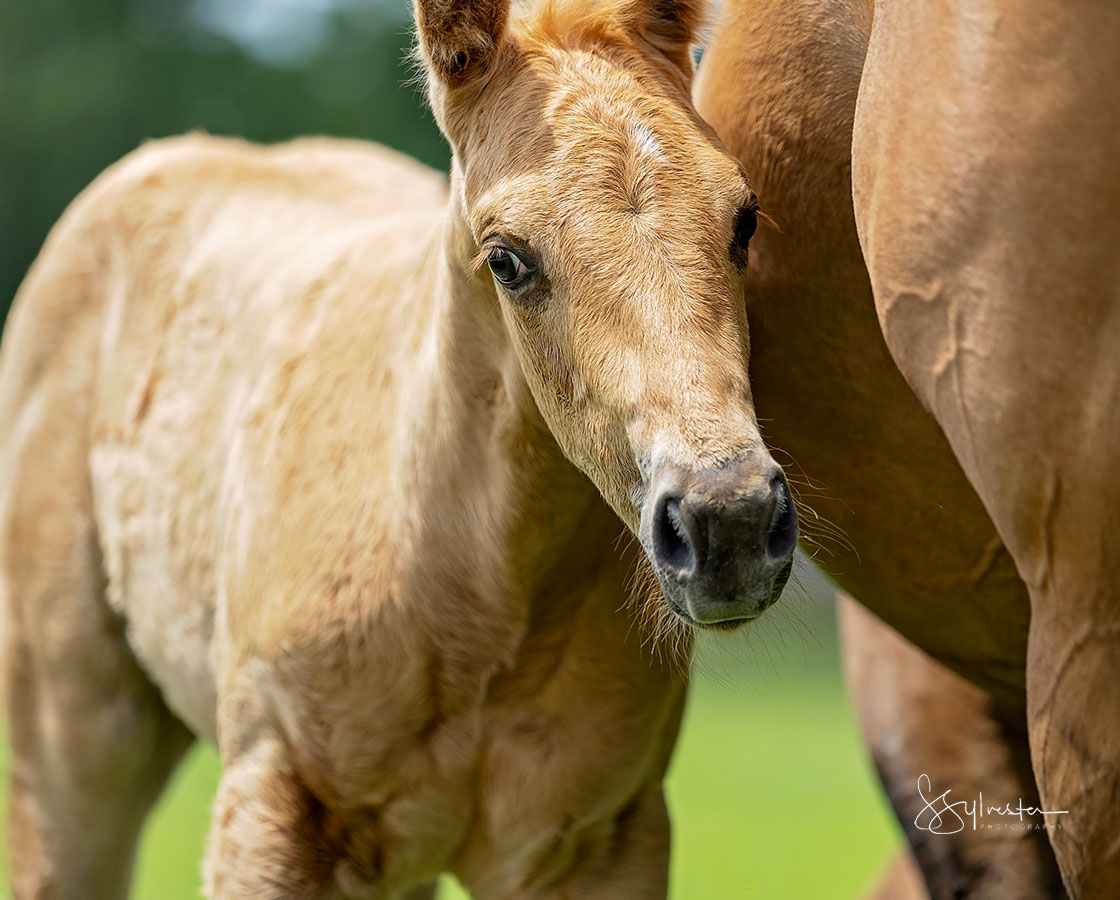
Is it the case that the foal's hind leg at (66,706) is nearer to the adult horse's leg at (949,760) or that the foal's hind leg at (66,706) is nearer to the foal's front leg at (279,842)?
the foal's front leg at (279,842)

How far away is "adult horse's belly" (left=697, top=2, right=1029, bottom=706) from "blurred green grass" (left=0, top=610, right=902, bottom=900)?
12.4 inches

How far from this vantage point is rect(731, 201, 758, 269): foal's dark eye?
248 cm

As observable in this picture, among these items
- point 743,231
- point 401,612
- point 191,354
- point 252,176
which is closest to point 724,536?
point 743,231

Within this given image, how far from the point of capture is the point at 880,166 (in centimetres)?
228

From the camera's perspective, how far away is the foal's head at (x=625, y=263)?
2166 mm

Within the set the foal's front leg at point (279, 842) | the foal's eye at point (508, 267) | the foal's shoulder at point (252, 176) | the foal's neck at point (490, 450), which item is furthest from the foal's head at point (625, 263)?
the foal's shoulder at point (252, 176)

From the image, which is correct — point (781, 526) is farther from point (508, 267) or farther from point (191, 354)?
point (191, 354)

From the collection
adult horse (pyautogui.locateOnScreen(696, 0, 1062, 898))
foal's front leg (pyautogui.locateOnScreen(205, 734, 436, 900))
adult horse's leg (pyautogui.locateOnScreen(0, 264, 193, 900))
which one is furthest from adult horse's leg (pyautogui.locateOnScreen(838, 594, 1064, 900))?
adult horse's leg (pyautogui.locateOnScreen(0, 264, 193, 900))

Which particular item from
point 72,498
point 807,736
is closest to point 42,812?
point 72,498

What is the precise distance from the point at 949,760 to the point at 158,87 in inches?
821

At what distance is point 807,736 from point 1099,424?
388 inches

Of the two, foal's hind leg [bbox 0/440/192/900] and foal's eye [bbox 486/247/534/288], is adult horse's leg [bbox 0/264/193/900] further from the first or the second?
foal's eye [bbox 486/247/534/288]

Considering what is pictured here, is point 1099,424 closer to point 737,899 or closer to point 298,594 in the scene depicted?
point 298,594

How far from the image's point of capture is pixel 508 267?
2.50m
